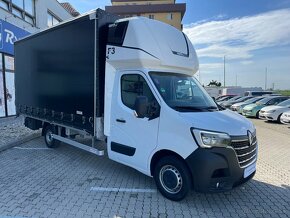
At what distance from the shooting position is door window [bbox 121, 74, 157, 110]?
4.66 m

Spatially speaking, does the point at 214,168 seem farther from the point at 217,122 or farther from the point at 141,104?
the point at 141,104

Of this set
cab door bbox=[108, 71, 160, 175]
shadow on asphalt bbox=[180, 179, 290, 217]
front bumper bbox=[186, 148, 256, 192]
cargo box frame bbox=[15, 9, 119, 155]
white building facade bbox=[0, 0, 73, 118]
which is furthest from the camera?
white building facade bbox=[0, 0, 73, 118]

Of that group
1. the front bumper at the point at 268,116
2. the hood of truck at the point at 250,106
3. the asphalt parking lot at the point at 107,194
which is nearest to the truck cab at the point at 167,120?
the asphalt parking lot at the point at 107,194

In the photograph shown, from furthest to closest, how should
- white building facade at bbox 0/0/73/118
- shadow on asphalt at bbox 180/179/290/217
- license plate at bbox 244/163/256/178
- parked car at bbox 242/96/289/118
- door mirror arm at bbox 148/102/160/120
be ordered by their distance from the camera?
1. parked car at bbox 242/96/289/118
2. white building facade at bbox 0/0/73/118
3. door mirror arm at bbox 148/102/160/120
4. license plate at bbox 244/163/256/178
5. shadow on asphalt at bbox 180/179/290/217

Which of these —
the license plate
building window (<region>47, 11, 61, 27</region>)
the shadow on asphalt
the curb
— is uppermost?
building window (<region>47, 11, 61, 27</region>)

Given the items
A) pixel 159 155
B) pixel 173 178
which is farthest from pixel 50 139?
pixel 173 178

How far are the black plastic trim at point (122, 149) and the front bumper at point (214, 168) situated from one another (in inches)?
51.1

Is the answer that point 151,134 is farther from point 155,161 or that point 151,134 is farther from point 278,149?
point 278,149

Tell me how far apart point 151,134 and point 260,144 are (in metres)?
6.12

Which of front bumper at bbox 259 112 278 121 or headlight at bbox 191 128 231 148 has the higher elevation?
headlight at bbox 191 128 231 148

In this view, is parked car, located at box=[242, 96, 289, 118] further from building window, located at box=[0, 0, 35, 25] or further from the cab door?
building window, located at box=[0, 0, 35, 25]

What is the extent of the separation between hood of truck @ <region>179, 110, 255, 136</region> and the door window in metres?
0.78

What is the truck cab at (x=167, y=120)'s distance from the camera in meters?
3.97

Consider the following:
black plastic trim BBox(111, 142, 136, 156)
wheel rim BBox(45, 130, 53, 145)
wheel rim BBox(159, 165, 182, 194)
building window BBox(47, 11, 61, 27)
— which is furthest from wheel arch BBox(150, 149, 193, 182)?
building window BBox(47, 11, 61, 27)
